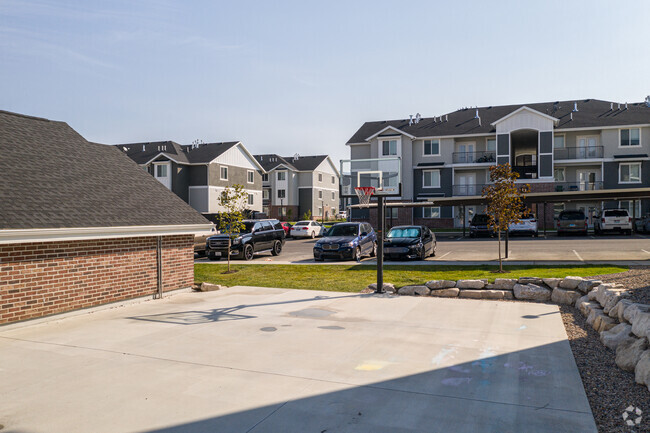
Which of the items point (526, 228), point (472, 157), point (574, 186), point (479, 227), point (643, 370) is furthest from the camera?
point (472, 157)

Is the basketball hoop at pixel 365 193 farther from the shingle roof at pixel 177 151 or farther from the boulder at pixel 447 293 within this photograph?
the shingle roof at pixel 177 151

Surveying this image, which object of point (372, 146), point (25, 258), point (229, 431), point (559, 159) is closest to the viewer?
point (229, 431)

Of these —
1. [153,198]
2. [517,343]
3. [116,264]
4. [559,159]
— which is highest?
[559,159]

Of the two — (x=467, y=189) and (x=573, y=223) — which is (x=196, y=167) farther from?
(x=573, y=223)

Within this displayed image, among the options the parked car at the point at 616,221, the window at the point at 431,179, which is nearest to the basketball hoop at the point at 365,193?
the parked car at the point at 616,221

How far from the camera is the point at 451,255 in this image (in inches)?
832

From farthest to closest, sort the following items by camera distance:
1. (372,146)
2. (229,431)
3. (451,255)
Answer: (372,146) → (451,255) → (229,431)

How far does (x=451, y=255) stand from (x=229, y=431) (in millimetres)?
17976

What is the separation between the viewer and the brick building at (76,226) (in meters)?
8.53

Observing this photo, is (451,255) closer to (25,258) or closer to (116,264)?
(116,264)

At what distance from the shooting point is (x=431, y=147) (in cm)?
4612

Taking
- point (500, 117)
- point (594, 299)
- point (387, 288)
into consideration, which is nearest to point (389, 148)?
point (500, 117)

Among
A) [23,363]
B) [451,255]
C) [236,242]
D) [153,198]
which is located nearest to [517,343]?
[23,363]

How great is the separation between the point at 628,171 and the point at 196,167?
137ft
